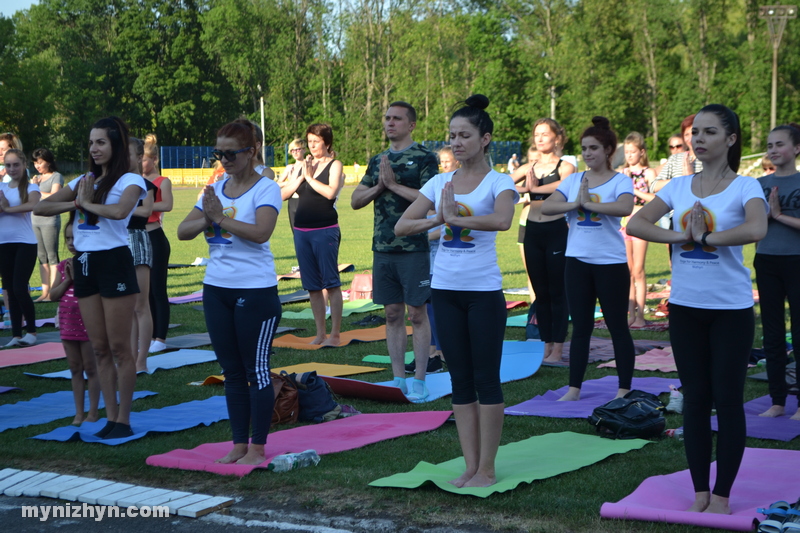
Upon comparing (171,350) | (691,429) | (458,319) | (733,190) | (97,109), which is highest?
(97,109)

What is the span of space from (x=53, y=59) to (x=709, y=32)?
51.4 meters

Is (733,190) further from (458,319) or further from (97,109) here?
(97,109)

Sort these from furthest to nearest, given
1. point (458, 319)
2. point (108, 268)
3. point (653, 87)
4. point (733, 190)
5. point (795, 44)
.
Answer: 1. point (653, 87)
2. point (795, 44)
3. point (108, 268)
4. point (458, 319)
5. point (733, 190)

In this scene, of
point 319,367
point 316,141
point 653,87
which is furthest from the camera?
point 653,87

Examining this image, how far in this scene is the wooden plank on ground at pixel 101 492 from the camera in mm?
4406

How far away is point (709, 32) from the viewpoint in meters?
58.6

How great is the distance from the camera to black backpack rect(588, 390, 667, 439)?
5586mm

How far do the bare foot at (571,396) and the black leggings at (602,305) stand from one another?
15 cm

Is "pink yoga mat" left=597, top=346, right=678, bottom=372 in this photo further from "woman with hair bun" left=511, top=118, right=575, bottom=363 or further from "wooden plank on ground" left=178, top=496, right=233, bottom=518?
"wooden plank on ground" left=178, top=496, right=233, bottom=518

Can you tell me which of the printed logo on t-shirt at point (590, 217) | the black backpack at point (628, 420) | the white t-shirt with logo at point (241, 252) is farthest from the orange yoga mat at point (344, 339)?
the white t-shirt with logo at point (241, 252)

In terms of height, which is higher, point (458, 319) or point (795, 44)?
point (795, 44)

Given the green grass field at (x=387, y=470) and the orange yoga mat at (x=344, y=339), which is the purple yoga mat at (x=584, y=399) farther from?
the orange yoga mat at (x=344, y=339)

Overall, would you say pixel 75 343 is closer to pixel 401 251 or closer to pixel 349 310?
pixel 401 251

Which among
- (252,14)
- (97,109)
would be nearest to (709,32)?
(252,14)
